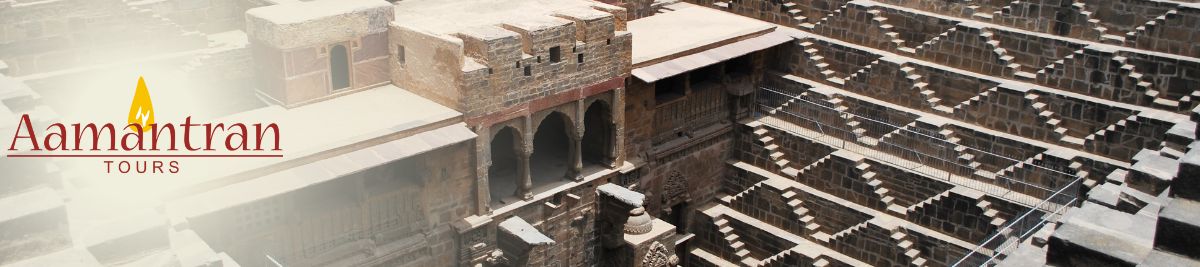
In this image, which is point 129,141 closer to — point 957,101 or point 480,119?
point 480,119

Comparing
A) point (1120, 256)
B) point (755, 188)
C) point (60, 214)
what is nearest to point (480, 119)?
point (755, 188)

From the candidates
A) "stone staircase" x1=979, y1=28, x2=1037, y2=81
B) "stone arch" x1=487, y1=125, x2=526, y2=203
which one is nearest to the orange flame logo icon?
"stone arch" x1=487, y1=125, x2=526, y2=203

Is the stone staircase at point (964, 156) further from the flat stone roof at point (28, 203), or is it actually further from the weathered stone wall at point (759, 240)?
the flat stone roof at point (28, 203)

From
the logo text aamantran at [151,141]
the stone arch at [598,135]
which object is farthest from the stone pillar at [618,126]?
the logo text aamantran at [151,141]

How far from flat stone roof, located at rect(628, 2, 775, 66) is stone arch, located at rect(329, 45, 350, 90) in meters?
5.84

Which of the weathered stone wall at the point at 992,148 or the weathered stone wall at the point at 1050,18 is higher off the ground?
the weathered stone wall at the point at 1050,18

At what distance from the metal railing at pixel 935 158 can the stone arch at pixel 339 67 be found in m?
9.85

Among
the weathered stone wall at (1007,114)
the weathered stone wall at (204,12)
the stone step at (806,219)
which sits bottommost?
the stone step at (806,219)

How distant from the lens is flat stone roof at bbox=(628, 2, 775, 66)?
81.3 ft

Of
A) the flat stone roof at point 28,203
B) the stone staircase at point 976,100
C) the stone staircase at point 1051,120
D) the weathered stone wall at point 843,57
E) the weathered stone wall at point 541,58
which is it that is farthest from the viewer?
the weathered stone wall at point 843,57

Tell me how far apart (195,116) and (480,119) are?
202 inches

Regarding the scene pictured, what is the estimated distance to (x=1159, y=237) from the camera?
364 inches

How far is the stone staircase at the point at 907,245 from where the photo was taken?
2320 cm

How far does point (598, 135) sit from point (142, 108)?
30.1 ft
